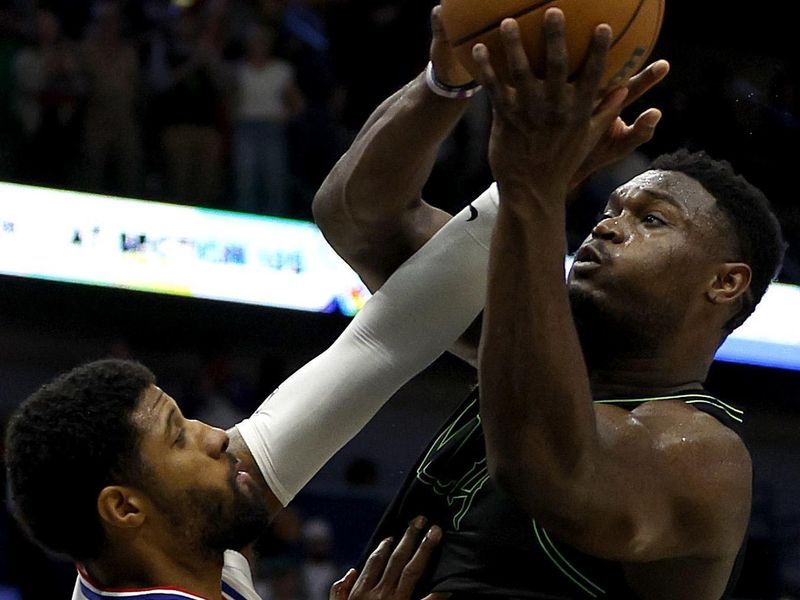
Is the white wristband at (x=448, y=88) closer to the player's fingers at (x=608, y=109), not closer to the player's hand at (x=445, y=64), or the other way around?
the player's hand at (x=445, y=64)

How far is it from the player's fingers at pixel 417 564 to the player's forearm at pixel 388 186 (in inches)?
23.3

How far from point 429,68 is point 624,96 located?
23.9 inches

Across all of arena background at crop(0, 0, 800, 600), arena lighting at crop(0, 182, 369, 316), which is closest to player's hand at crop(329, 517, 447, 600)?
arena background at crop(0, 0, 800, 600)

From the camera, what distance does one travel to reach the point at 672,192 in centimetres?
259

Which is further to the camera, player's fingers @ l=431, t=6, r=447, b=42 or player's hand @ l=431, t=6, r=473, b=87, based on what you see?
player's hand @ l=431, t=6, r=473, b=87

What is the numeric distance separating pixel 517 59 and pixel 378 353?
1004mm

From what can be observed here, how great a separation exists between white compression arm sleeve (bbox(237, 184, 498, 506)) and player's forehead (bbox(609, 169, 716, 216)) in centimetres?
28

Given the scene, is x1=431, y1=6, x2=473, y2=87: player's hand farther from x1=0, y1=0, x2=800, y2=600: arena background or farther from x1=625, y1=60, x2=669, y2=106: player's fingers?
x1=0, y1=0, x2=800, y2=600: arena background

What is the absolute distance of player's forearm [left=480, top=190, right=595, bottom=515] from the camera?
2.04 meters

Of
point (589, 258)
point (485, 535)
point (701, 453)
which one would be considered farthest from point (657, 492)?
point (589, 258)

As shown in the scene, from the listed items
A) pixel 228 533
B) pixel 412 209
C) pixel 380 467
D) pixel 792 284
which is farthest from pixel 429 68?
pixel 792 284

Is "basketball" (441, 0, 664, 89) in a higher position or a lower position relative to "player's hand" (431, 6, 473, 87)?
higher

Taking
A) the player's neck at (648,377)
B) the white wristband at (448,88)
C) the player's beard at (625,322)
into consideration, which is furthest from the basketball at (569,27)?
the player's neck at (648,377)

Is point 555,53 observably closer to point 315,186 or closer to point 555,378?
point 555,378
